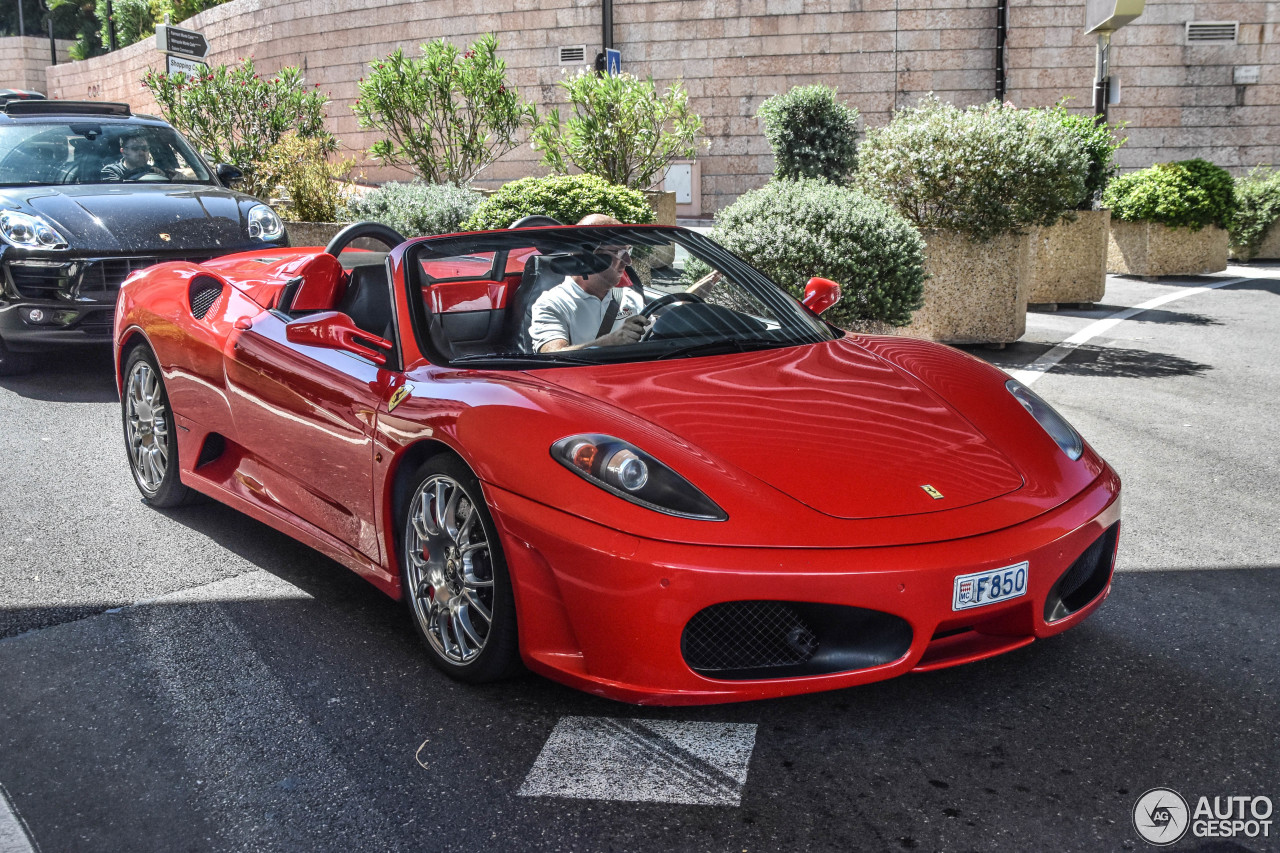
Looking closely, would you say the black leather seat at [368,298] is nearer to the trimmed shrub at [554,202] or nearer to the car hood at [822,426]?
the car hood at [822,426]

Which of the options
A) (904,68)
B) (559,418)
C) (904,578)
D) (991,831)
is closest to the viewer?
(991,831)

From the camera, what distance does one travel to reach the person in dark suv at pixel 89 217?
300 inches

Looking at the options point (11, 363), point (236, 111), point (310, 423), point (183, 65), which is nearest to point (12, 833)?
point (310, 423)

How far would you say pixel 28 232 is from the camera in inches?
302

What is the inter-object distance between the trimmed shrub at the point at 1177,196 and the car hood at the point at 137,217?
12.1 metres

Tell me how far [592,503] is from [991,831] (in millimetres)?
1128

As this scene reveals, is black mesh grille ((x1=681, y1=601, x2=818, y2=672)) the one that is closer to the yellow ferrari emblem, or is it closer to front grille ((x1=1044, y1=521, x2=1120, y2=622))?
front grille ((x1=1044, y1=521, x2=1120, y2=622))

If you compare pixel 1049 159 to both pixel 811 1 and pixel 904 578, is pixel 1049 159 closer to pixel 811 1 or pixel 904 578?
pixel 904 578

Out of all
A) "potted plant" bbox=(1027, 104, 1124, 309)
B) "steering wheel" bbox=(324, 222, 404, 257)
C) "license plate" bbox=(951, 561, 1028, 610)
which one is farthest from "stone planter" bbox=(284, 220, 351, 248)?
"license plate" bbox=(951, 561, 1028, 610)

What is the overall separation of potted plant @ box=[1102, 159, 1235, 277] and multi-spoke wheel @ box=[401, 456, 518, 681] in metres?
14.8

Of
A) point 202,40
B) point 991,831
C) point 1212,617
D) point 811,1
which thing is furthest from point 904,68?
point 991,831

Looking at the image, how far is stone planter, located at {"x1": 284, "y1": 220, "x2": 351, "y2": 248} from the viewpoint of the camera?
13.6 metres

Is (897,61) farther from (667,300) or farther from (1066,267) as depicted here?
(667,300)

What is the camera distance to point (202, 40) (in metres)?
16.7
